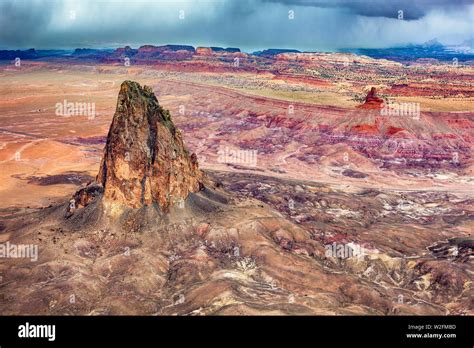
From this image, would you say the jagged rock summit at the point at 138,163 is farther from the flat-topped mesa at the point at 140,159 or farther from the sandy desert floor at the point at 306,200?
the sandy desert floor at the point at 306,200

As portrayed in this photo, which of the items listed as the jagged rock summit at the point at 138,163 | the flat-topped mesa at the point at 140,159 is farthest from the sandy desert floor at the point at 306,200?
the flat-topped mesa at the point at 140,159

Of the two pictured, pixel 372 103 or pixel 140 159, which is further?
pixel 372 103

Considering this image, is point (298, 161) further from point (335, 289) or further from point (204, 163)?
point (335, 289)

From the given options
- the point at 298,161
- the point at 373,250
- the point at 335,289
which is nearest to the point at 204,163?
the point at 298,161

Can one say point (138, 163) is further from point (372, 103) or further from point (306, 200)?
point (372, 103)

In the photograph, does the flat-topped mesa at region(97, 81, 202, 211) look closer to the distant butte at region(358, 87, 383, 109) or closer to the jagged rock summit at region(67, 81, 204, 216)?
the jagged rock summit at region(67, 81, 204, 216)

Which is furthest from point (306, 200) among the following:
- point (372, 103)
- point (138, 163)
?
point (372, 103)

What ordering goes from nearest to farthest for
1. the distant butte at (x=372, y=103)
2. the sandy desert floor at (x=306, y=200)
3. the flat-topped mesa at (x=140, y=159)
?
the sandy desert floor at (x=306, y=200) → the flat-topped mesa at (x=140, y=159) → the distant butte at (x=372, y=103)
